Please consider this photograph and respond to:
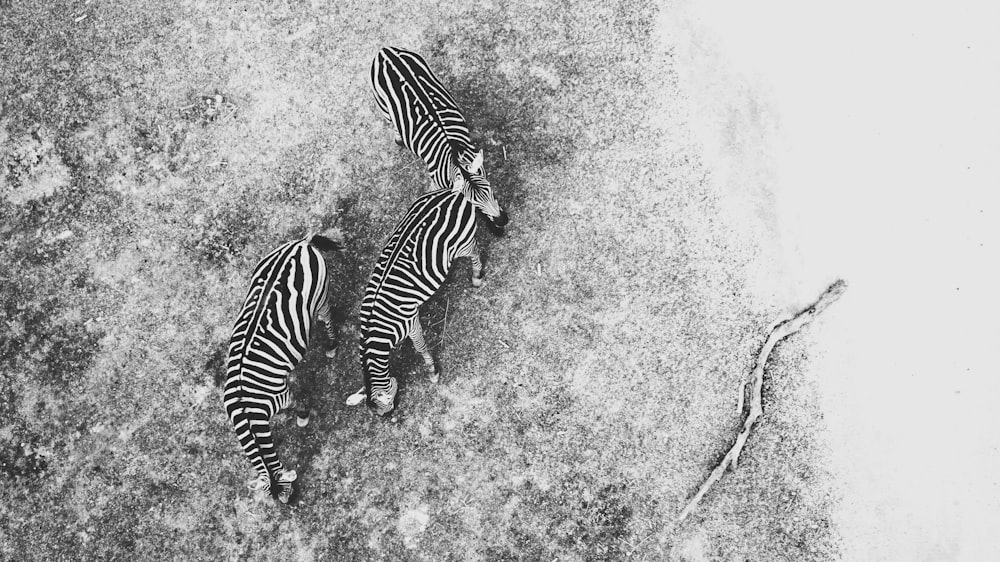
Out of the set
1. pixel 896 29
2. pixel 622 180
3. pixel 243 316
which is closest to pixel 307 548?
pixel 243 316

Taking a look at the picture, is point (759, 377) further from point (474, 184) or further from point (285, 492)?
point (285, 492)

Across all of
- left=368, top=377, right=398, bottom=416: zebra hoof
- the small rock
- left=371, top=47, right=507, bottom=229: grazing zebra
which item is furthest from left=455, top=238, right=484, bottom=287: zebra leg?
Answer: the small rock

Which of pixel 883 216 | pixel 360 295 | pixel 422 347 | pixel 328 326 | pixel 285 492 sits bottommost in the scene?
pixel 285 492

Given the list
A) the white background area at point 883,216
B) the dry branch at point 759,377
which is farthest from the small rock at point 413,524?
the white background area at point 883,216

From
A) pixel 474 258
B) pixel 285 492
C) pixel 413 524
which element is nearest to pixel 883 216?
pixel 474 258

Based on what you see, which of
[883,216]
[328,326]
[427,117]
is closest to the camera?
[427,117]

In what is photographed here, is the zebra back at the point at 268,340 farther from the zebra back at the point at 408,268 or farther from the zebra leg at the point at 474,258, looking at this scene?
the zebra leg at the point at 474,258
